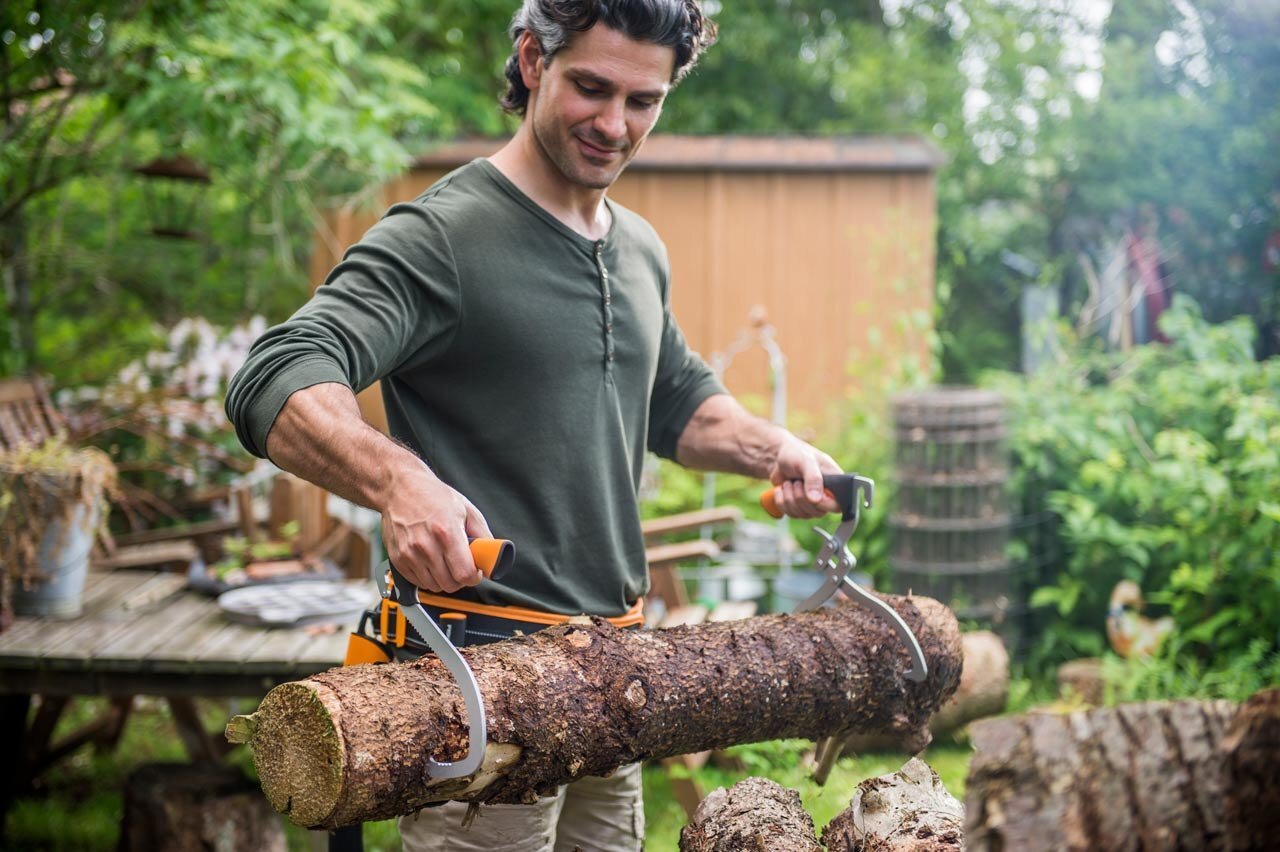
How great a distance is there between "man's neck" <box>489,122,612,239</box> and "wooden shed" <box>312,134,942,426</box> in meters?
4.72

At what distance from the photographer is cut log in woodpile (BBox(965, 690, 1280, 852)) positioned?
118 cm

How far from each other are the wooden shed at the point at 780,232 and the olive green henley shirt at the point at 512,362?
187 inches

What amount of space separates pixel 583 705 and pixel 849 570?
1.84 ft

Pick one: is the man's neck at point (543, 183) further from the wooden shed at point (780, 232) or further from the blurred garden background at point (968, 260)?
the wooden shed at point (780, 232)

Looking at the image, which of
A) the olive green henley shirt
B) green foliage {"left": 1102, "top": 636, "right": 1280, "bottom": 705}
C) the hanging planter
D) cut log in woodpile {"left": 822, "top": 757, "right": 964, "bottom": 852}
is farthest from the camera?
the hanging planter

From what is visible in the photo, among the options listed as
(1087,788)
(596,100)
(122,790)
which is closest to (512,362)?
(596,100)

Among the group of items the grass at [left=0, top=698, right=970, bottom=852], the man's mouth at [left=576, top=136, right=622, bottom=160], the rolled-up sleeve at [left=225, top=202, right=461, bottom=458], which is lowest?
the grass at [left=0, top=698, right=970, bottom=852]

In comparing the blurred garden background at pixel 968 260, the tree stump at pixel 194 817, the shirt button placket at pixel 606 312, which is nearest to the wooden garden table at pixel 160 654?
the tree stump at pixel 194 817

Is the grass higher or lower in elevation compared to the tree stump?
lower

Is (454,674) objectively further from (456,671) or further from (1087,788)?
(1087,788)

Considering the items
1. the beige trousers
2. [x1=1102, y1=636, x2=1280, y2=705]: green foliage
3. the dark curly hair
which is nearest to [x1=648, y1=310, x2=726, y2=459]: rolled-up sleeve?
the dark curly hair

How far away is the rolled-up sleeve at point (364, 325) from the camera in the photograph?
4.99 feet

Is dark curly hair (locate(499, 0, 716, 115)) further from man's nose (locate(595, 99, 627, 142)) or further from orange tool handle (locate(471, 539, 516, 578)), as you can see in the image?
orange tool handle (locate(471, 539, 516, 578))

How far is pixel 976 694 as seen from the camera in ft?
15.1
